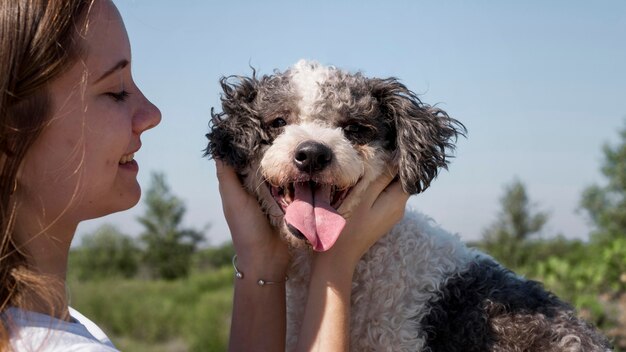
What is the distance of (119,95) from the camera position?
2.19 metres

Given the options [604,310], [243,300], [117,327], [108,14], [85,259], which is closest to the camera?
[108,14]

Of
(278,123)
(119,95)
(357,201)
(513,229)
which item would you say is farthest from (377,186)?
(513,229)

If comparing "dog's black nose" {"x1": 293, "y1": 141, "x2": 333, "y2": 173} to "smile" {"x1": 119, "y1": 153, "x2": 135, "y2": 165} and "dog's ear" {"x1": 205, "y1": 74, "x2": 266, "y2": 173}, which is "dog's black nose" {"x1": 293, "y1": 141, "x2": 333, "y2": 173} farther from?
"smile" {"x1": 119, "y1": 153, "x2": 135, "y2": 165}

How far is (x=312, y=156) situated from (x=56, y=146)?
1214 mm

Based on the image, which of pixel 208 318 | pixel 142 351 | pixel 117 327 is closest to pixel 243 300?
pixel 208 318

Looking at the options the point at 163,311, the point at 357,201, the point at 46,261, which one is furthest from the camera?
the point at 163,311

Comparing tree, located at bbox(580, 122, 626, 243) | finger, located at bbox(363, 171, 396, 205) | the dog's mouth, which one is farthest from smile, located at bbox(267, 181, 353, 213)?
tree, located at bbox(580, 122, 626, 243)

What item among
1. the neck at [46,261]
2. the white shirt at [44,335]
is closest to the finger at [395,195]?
the neck at [46,261]

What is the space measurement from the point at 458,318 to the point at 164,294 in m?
12.3

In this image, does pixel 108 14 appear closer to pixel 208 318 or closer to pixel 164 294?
pixel 208 318

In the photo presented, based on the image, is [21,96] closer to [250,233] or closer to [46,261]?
[46,261]

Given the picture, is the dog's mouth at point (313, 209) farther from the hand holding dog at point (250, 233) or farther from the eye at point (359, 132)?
the eye at point (359, 132)

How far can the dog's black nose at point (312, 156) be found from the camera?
289 cm

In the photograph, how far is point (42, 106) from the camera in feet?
6.16
